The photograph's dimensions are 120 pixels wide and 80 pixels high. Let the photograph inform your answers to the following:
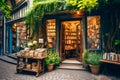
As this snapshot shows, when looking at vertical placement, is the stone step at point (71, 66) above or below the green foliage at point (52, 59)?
below

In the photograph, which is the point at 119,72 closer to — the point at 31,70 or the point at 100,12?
the point at 100,12

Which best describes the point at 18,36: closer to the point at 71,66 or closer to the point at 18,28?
the point at 18,28

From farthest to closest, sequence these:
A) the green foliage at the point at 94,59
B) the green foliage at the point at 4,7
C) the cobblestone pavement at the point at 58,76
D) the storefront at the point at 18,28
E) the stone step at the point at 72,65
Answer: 1. the storefront at the point at 18,28
2. the green foliage at the point at 4,7
3. the stone step at the point at 72,65
4. the green foliage at the point at 94,59
5. the cobblestone pavement at the point at 58,76

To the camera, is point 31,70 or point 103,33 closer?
point 31,70

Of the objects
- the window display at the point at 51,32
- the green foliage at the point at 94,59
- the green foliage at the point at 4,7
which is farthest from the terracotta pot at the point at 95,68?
the green foliage at the point at 4,7

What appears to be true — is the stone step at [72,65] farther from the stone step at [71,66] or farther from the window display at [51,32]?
the window display at [51,32]

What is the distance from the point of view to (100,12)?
989cm

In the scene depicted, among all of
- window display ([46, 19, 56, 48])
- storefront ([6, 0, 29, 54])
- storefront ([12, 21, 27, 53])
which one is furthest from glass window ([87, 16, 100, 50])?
storefront ([12, 21, 27, 53])

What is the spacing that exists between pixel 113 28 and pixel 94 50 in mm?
1674

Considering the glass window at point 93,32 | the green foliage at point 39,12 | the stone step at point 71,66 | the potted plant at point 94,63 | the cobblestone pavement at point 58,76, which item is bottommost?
the cobblestone pavement at point 58,76

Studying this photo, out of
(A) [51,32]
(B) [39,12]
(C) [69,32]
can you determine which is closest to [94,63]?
(A) [51,32]

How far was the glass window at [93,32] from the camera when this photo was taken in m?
10.1

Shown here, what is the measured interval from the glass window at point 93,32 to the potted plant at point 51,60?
6.64ft

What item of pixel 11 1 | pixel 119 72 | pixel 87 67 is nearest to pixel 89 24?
pixel 87 67
